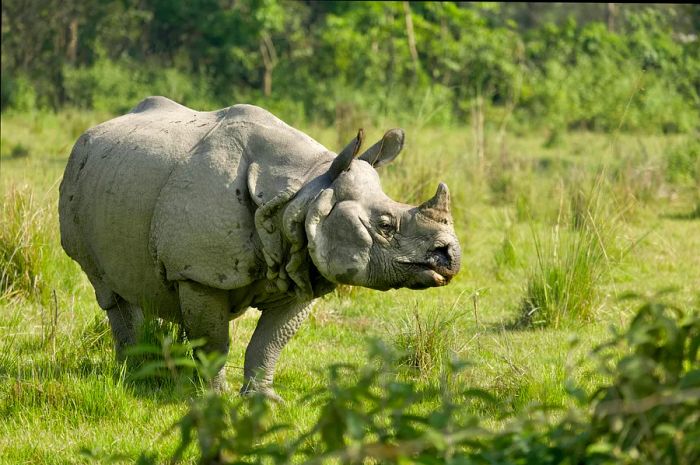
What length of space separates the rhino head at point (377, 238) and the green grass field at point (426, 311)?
750 millimetres

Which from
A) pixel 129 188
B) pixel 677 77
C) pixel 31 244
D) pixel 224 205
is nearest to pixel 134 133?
pixel 129 188

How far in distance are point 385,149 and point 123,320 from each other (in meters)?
1.87

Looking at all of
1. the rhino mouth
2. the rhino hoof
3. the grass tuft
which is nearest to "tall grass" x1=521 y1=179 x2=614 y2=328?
the grass tuft

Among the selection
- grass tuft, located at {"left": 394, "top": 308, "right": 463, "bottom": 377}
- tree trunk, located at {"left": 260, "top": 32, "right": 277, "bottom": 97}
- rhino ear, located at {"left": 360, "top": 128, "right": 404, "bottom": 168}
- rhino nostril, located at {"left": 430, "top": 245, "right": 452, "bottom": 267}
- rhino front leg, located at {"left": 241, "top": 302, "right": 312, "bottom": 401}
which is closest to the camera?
rhino nostril, located at {"left": 430, "top": 245, "right": 452, "bottom": 267}

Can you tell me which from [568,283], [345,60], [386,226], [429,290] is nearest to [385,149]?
[386,226]

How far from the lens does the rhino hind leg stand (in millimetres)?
6324

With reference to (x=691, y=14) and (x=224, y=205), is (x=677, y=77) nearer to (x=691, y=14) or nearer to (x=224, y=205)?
(x=691, y=14)

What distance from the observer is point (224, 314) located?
18.5ft

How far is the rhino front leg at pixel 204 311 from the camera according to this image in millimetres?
5527

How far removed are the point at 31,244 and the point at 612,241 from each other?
4037mm

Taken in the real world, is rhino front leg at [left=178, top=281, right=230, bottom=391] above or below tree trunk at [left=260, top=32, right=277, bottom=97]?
above

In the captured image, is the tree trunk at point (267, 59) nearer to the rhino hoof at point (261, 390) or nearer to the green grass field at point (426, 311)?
the green grass field at point (426, 311)

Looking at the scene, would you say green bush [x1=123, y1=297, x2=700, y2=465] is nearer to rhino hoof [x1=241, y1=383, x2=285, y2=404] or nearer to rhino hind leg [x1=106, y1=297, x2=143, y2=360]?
rhino hoof [x1=241, y1=383, x2=285, y2=404]

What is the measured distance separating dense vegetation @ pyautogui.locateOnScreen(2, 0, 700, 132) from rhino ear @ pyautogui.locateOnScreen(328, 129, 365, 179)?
14.3 m
